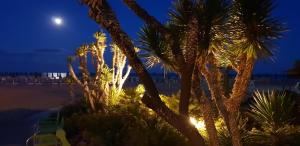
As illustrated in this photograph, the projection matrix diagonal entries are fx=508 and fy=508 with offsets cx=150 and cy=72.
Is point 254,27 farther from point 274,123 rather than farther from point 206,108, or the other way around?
point 274,123

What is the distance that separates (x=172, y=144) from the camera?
982 cm

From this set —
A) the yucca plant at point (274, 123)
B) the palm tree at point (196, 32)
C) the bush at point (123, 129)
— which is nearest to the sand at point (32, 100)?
the bush at point (123, 129)

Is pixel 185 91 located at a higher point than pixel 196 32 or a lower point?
lower

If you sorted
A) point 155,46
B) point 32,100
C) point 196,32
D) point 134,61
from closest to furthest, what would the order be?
point 134,61 → point 196,32 → point 155,46 → point 32,100

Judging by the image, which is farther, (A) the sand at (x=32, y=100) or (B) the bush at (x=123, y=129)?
(A) the sand at (x=32, y=100)

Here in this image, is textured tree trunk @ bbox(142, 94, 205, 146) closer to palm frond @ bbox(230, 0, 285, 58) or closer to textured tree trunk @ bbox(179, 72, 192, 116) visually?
textured tree trunk @ bbox(179, 72, 192, 116)

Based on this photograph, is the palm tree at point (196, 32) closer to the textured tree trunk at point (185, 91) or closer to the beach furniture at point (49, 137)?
the textured tree trunk at point (185, 91)

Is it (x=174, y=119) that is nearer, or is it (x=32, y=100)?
(x=174, y=119)

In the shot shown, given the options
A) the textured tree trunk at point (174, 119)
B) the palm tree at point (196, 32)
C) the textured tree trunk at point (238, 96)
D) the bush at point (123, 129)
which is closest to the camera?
the textured tree trunk at point (174, 119)

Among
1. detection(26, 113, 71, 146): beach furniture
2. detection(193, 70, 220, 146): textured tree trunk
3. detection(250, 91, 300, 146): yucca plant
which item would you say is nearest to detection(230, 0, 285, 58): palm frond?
detection(193, 70, 220, 146): textured tree trunk

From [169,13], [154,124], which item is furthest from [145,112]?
[169,13]

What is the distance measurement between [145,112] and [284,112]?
451cm

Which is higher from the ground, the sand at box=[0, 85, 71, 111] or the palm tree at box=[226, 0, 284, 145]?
the palm tree at box=[226, 0, 284, 145]

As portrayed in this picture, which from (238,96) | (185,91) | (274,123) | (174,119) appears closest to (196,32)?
(185,91)
